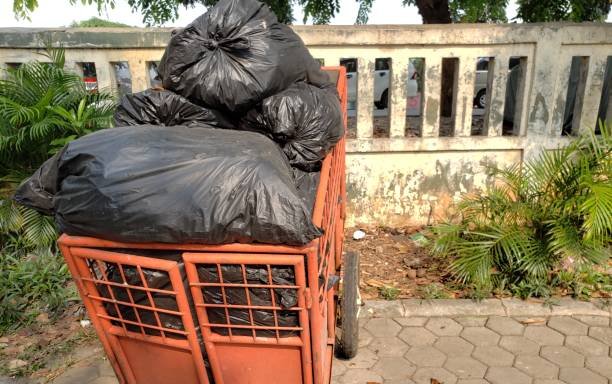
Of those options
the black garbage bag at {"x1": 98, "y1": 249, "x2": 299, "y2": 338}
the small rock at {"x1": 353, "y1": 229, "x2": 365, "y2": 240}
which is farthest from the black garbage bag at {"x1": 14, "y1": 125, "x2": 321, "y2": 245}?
the small rock at {"x1": 353, "y1": 229, "x2": 365, "y2": 240}

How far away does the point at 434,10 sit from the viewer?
722cm

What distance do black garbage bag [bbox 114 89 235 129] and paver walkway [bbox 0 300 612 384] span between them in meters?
1.66

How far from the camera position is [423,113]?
14.4 feet

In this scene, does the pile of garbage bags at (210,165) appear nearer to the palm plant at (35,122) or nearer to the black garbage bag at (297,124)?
the black garbage bag at (297,124)

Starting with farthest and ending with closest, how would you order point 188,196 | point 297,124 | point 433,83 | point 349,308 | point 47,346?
point 433,83, point 47,346, point 349,308, point 297,124, point 188,196

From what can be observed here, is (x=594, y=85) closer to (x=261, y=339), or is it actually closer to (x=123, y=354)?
(x=261, y=339)

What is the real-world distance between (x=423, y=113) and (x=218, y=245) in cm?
323

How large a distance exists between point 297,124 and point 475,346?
1.97 meters

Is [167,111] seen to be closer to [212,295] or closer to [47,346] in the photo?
[212,295]

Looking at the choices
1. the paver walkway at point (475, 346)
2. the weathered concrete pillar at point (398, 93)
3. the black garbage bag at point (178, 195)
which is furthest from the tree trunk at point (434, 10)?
the black garbage bag at point (178, 195)

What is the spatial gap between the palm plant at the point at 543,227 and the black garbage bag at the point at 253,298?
2.25 meters

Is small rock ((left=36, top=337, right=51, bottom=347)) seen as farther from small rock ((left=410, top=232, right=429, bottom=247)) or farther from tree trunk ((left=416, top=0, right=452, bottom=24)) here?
tree trunk ((left=416, top=0, right=452, bottom=24))

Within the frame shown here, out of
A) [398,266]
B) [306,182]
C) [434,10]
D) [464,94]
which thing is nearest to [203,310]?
[306,182]

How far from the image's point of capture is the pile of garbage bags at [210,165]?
1575 mm
